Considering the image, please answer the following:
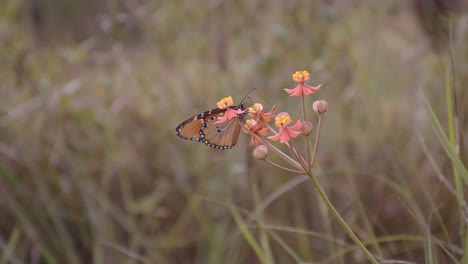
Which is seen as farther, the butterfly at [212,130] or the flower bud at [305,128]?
the butterfly at [212,130]

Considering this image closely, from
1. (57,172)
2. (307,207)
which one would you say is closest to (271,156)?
(307,207)

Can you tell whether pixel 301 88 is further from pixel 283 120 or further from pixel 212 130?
pixel 212 130

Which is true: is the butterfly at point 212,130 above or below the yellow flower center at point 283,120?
above

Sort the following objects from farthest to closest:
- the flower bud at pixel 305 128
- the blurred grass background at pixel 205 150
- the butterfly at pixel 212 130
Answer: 1. the blurred grass background at pixel 205 150
2. the butterfly at pixel 212 130
3. the flower bud at pixel 305 128

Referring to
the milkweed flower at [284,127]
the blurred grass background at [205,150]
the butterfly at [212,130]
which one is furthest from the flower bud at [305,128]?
the blurred grass background at [205,150]

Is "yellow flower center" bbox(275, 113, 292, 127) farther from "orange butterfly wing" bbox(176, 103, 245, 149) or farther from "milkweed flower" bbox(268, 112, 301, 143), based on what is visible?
"orange butterfly wing" bbox(176, 103, 245, 149)

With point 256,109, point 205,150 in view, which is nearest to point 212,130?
point 256,109

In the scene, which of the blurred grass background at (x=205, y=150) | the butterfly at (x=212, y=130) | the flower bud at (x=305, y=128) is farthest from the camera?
the blurred grass background at (x=205, y=150)

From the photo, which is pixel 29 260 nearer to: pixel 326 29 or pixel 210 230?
pixel 210 230

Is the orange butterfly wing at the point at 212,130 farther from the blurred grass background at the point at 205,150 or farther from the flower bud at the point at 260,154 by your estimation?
the blurred grass background at the point at 205,150
